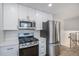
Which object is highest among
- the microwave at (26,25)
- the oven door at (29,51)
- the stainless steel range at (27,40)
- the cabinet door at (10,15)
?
the cabinet door at (10,15)

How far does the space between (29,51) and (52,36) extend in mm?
438

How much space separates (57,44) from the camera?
1634 millimetres

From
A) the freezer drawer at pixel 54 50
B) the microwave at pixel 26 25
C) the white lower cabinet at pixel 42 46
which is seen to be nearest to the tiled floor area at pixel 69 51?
the freezer drawer at pixel 54 50

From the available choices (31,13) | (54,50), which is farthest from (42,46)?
(31,13)

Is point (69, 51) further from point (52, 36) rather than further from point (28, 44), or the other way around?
point (28, 44)

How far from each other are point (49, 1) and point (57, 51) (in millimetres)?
780

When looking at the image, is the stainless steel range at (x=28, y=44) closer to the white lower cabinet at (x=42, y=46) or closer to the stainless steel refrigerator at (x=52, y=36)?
the white lower cabinet at (x=42, y=46)

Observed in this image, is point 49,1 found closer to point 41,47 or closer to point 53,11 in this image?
point 53,11

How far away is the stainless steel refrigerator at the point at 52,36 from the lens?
1627mm

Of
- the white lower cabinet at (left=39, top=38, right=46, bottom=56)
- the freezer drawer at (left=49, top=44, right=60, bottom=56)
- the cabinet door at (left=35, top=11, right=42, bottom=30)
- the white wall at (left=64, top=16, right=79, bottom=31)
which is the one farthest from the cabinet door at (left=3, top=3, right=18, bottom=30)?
the white wall at (left=64, top=16, right=79, bottom=31)

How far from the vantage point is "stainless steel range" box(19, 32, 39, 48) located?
5.30 ft

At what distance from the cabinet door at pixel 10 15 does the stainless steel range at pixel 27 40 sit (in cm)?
18

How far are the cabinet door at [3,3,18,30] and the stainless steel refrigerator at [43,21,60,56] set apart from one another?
466 millimetres

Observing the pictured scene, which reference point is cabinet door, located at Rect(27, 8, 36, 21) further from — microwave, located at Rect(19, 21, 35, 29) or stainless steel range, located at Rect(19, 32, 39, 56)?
stainless steel range, located at Rect(19, 32, 39, 56)
